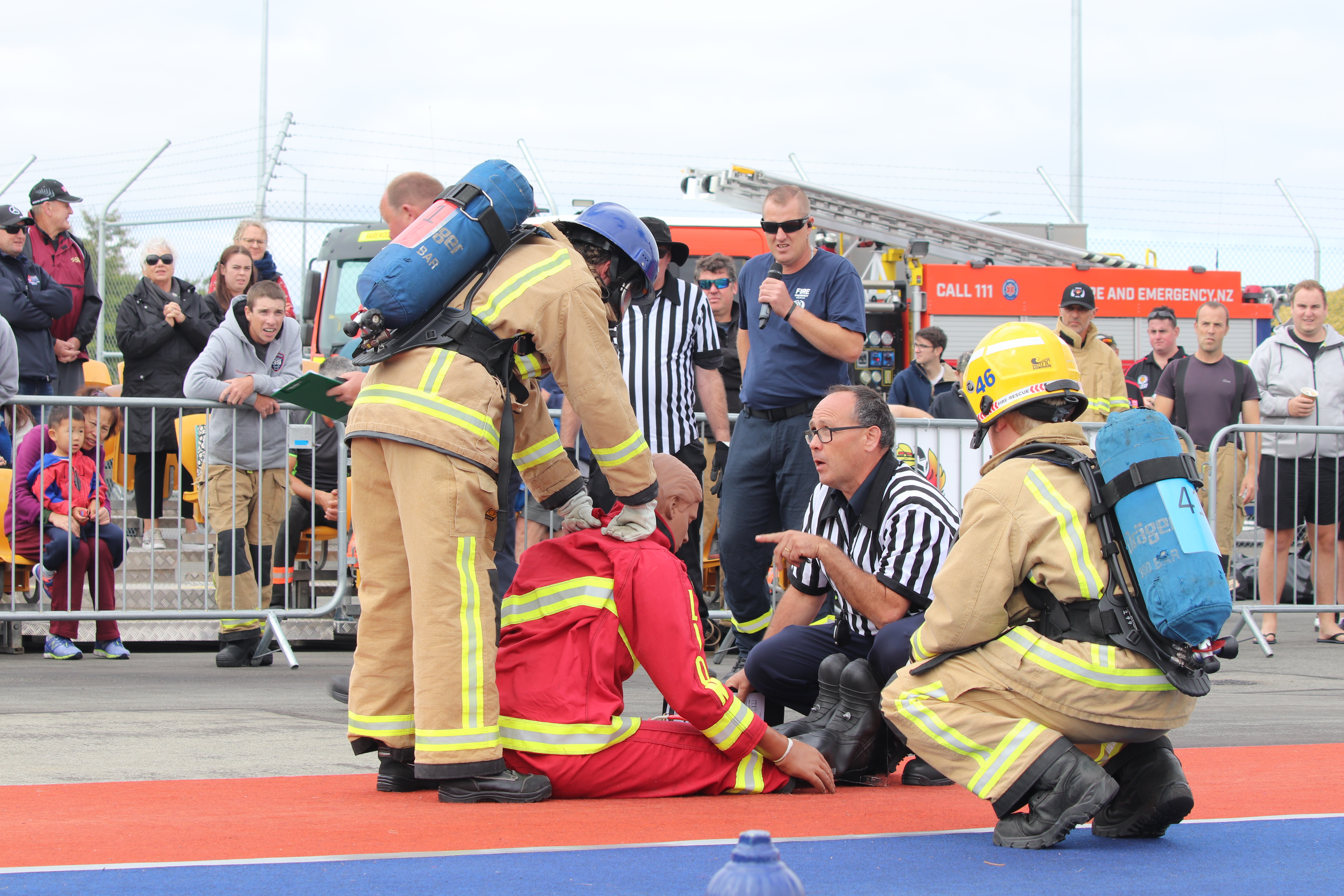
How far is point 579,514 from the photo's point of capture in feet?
13.7

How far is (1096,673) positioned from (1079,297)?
6138 mm

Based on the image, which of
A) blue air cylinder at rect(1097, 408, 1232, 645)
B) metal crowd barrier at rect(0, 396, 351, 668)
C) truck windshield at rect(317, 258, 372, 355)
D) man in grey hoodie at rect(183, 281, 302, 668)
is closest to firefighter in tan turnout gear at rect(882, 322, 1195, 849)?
blue air cylinder at rect(1097, 408, 1232, 645)

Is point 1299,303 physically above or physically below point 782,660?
above

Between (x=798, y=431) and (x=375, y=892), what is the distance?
140 inches

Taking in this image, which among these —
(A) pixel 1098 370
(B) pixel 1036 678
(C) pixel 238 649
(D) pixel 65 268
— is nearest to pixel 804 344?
(B) pixel 1036 678

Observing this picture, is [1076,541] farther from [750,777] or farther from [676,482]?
[676,482]

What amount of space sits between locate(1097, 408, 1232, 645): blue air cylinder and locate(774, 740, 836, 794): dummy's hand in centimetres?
122

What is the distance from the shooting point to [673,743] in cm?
393

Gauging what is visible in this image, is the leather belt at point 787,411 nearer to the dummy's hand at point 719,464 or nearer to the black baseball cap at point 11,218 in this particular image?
the dummy's hand at point 719,464

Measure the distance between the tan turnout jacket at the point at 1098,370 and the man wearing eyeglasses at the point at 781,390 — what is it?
Result: 338 centimetres

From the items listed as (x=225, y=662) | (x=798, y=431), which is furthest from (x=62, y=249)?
(x=798, y=431)

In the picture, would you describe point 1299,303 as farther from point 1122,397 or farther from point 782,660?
point 782,660

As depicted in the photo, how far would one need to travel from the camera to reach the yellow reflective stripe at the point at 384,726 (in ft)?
12.6

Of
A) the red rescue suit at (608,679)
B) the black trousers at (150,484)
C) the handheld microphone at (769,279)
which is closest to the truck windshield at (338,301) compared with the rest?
the black trousers at (150,484)
